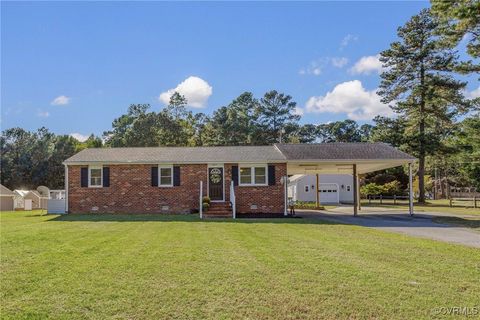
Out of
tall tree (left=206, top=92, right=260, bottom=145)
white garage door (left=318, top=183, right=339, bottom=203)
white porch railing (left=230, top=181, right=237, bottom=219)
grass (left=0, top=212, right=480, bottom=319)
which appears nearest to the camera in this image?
grass (left=0, top=212, right=480, bottom=319)

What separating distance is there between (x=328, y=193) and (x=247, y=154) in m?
19.2

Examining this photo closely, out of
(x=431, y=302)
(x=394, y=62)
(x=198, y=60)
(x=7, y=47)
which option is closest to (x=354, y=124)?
(x=394, y=62)

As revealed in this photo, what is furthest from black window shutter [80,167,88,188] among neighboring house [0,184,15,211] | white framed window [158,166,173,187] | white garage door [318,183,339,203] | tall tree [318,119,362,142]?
tall tree [318,119,362,142]

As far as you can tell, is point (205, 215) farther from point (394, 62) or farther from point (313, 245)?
point (394, 62)

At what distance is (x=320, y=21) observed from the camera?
14734mm

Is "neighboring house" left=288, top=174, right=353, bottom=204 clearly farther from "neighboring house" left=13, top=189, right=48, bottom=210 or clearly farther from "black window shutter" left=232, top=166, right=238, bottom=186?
"neighboring house" left=13, top=189, right=48, bottom=210

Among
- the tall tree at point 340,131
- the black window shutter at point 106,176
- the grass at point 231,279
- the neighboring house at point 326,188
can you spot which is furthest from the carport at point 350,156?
the tall tree at point 340,131

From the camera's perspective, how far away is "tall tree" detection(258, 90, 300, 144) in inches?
2071

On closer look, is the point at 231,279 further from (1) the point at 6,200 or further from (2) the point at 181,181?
(1) the point at 6,200

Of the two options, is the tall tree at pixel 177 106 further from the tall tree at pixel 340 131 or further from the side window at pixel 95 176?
the side window at pixel 95 176

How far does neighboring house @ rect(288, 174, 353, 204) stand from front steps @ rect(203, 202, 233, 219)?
20.5 meters

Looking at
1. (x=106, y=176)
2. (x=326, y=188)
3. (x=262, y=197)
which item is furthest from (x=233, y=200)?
(x=326, y=188)

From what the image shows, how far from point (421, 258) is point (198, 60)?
52.3ft

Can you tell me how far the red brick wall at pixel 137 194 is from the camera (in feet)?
61.6
